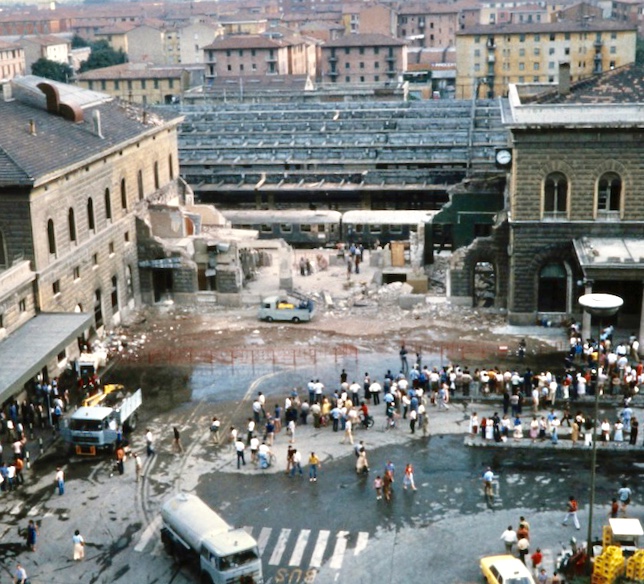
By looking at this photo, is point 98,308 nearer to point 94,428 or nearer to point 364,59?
point 94,428

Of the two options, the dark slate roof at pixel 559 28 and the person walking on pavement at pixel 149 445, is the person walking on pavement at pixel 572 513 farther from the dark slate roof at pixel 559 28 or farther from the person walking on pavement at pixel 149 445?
the dark slate roof at pixel 559 28

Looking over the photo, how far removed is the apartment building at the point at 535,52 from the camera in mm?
143875

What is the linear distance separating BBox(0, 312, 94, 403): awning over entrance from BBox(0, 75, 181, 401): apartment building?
0.05 metres

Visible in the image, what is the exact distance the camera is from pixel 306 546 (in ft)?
117

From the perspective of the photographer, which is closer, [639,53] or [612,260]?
[612,260]

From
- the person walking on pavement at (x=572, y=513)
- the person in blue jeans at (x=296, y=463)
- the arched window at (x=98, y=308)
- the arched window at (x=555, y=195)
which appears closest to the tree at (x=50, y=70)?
the arched window at (x=98, y=308)

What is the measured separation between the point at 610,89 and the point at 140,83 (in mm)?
107821

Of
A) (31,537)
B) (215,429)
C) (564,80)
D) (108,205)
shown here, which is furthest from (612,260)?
(31,537)

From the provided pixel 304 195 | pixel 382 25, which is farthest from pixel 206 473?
pixel 382 25

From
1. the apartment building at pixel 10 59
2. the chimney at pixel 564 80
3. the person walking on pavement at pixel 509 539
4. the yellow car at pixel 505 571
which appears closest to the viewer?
the yellow car at pixel 505 571

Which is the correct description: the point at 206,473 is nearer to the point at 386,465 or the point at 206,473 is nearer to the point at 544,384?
the point at 386,465

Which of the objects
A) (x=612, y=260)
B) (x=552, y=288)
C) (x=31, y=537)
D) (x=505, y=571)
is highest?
(x=612, y=260)

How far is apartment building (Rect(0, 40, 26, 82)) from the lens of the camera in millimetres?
188125

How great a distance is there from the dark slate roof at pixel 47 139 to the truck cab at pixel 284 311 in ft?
45.2
